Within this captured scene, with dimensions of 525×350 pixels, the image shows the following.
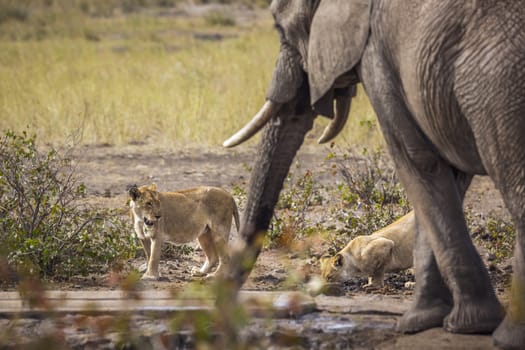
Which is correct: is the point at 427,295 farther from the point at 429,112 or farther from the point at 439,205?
the point at 429,112

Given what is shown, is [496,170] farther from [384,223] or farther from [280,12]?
[384,223]

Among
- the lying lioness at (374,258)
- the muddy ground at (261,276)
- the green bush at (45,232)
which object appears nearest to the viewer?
the muddy ground at (261,276)

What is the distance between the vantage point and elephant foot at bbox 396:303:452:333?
581 centimetres

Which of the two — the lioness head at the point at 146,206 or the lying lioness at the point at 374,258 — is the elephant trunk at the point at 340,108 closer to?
the lying lioness at the point at 374,258

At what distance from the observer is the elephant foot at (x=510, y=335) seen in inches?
201

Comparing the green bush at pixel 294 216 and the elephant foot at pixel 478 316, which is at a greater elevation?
the elephant foot at pixel 478 316

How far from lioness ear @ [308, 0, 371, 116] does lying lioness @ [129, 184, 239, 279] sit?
239 cm

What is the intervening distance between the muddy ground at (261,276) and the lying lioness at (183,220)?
24 centimetres

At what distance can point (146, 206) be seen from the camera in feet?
26.5

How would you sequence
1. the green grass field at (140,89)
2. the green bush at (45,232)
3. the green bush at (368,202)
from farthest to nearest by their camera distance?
the green grass field at (140,89), the green bush at (368,202), the green bush at (45,232)

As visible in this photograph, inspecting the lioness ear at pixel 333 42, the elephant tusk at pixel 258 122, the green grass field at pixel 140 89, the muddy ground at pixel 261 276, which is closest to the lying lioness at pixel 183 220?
the muddy ground at pixel 261 276

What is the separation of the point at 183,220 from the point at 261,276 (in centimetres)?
71

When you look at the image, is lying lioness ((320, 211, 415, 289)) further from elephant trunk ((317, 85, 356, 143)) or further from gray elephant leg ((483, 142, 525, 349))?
gray elephant leg ((483, 142, 525, 349))

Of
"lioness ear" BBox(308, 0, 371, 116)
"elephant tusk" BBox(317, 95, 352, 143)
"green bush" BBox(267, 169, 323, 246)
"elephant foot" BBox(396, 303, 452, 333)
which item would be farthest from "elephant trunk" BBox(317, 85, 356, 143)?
"green bush" BBox(267, 169, 323, 246)
